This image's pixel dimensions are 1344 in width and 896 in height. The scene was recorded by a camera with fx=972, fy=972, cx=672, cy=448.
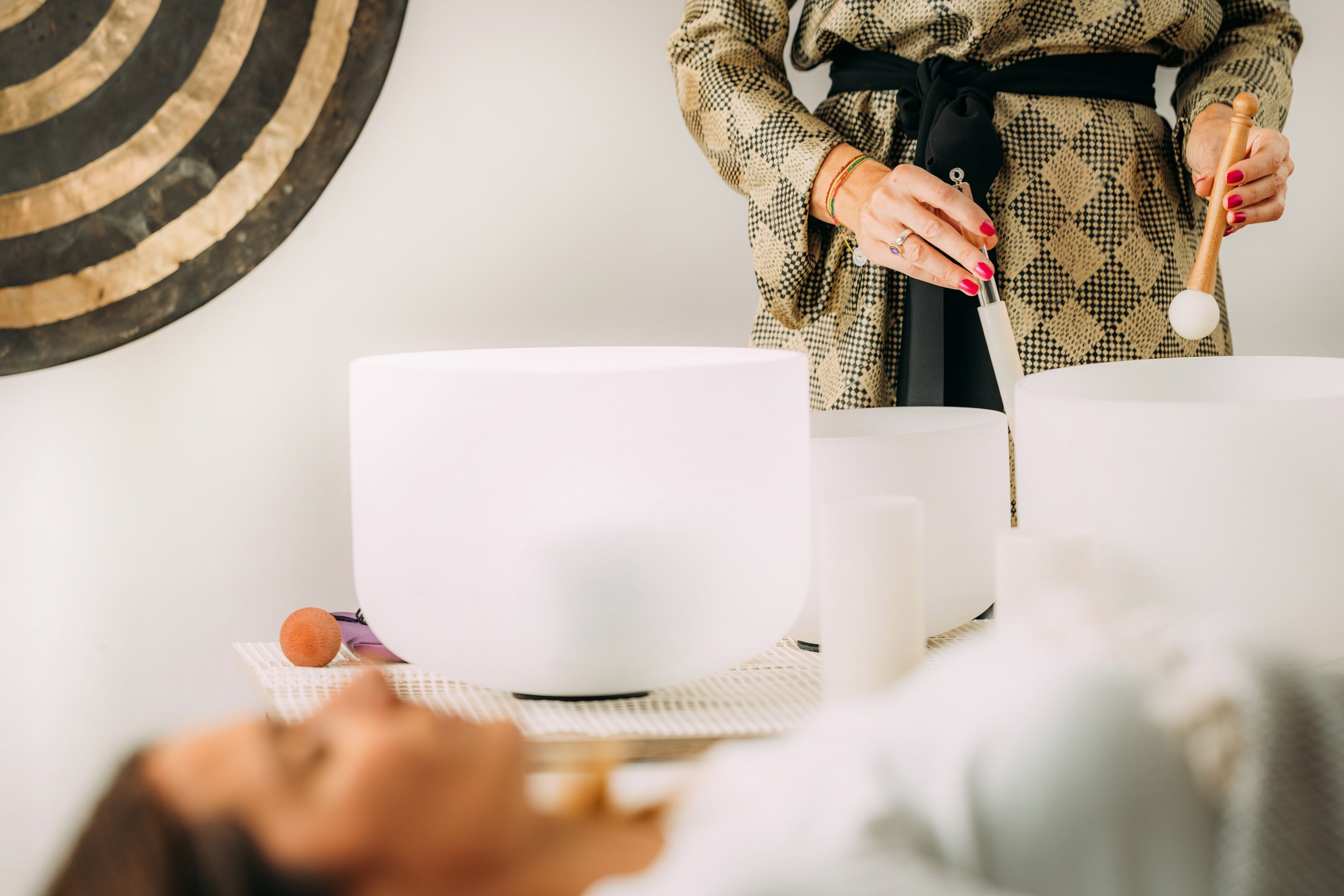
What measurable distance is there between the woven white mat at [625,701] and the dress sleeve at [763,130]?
0.40 meters

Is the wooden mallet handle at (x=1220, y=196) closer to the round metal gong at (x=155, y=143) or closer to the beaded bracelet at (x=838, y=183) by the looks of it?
the beaded bracelet at (x=838, y=183)

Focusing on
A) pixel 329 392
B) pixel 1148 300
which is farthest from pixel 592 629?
pixel 329 392

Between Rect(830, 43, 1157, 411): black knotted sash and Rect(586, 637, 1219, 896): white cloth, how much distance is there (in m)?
0.55

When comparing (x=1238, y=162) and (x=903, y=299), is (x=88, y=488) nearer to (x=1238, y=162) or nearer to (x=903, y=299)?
(x=903, y=299)

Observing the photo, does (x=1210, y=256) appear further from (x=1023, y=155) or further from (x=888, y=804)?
(x=888, y=804)

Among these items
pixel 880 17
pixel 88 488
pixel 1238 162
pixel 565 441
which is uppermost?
pixel 880 17

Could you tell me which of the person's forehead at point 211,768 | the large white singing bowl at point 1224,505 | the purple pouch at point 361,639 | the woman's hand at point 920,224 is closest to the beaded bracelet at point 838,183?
the woman's hand at point 920,224

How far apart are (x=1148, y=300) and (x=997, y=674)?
685 mm

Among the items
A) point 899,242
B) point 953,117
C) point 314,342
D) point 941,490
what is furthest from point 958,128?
point 314,342

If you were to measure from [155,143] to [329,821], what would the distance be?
3.61 ft

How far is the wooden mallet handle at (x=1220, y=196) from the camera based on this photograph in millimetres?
616

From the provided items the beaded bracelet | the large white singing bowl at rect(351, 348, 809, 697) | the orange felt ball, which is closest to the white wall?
the beaded bracelet

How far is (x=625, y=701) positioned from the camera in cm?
50

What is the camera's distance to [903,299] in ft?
2.92
